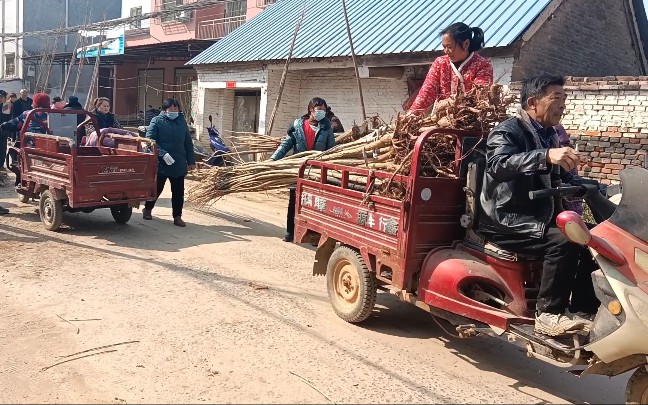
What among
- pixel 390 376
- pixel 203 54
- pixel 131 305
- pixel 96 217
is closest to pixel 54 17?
pixel 203 54

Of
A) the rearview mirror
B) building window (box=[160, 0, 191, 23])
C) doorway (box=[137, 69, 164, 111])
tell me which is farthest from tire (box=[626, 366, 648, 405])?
building window (box=[160, 0, 191, 23])

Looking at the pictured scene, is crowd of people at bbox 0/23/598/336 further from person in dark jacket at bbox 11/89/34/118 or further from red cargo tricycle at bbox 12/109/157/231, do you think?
person in dark jacket at bbox 11/89/34/118

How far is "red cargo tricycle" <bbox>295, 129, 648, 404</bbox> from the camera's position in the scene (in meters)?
2.76

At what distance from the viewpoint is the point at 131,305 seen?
4.46 metres

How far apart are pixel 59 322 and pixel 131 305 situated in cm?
57

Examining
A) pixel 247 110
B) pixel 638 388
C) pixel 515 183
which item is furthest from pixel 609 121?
pixel 247 110

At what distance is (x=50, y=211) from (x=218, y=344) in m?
4.34

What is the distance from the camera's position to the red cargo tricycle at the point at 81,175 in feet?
21.9

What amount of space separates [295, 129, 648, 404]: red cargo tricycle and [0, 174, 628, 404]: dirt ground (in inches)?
11.1

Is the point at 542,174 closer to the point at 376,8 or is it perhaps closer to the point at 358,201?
the point at 358,201

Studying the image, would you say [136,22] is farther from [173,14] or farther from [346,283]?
[346,283]

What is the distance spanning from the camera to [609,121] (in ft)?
25.8

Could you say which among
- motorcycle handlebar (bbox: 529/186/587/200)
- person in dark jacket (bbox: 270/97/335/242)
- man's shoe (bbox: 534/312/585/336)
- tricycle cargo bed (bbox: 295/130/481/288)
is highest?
person in dark jacket (bbox: 270/97/335/242)

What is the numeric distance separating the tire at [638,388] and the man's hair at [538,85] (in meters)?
1.68
